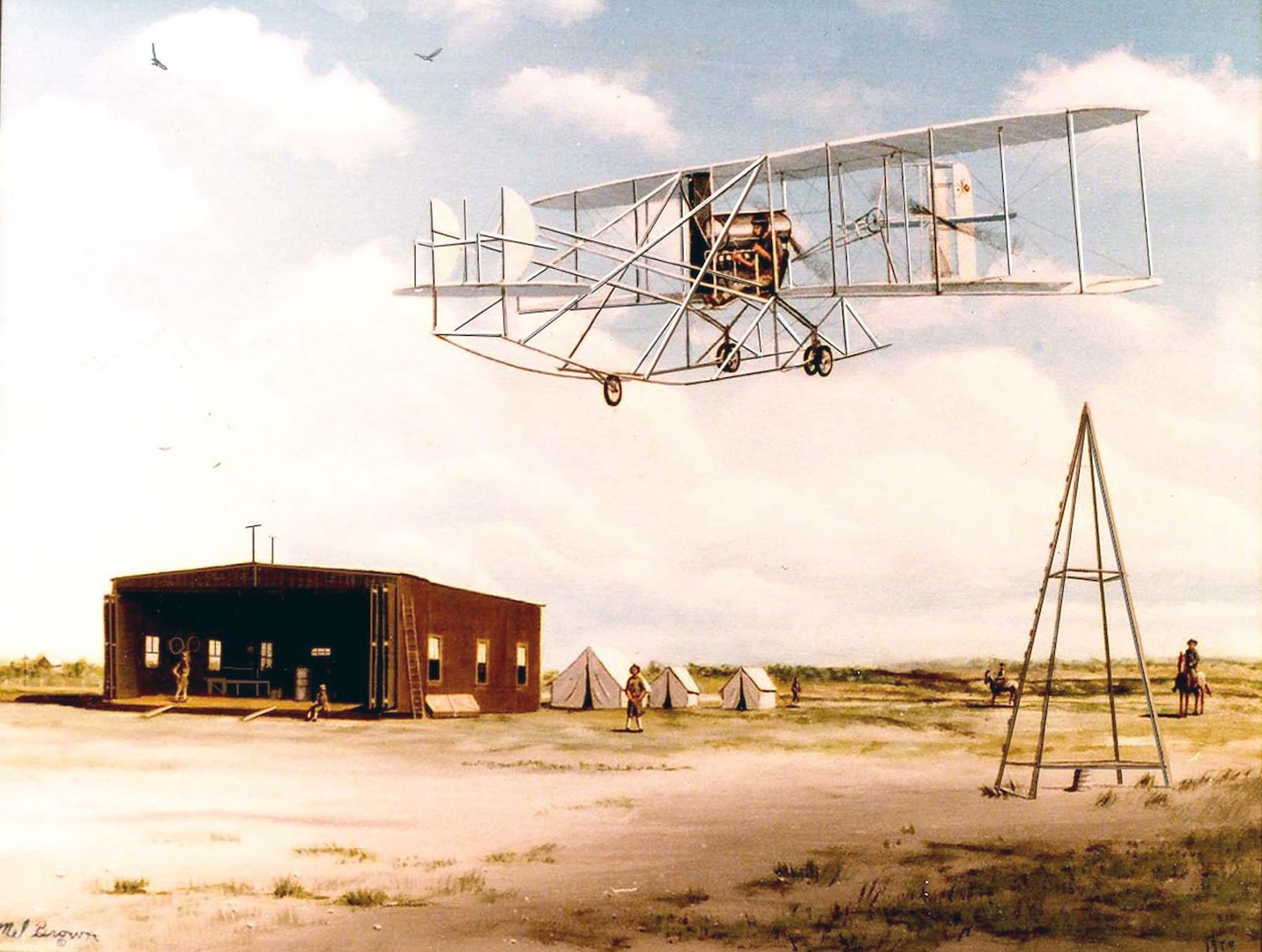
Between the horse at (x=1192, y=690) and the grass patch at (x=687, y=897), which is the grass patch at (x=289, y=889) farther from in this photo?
the horse at (x=1192, y=690)

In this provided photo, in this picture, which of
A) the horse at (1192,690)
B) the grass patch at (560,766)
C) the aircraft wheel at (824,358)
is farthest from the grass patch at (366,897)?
the horse at (1192,690)

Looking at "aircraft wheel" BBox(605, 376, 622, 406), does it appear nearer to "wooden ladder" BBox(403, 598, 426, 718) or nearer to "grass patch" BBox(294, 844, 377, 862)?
"wooden ladder" BBox(403, 598, 426, 718)

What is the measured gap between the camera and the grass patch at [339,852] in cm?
735

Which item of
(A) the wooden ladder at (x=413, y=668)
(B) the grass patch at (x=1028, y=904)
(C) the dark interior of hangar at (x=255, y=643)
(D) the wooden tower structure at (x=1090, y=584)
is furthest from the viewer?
(C) the dark interior of hangar at (x=255, y=643)

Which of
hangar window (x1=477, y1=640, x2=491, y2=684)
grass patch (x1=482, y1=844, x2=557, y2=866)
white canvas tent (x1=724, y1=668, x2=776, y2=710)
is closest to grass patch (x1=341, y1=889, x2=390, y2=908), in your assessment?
grass patch (x1=482, y1=844, x2=557, y2=866)

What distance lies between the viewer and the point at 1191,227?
7.38 m

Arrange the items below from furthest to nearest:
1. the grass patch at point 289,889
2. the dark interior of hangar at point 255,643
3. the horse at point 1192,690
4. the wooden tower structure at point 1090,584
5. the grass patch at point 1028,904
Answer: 1. the dark interior of hangar at point 255,643
2. the grass patch at point 289,889
3. the horse at point 1192,690
4. the wooden tower structure at point 1090,584
5. the grass patch at point 1028,904

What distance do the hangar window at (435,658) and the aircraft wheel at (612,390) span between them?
1.82 meters

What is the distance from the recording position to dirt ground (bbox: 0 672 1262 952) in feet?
22.5

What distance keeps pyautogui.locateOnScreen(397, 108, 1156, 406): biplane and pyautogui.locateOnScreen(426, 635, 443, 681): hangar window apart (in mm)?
1798

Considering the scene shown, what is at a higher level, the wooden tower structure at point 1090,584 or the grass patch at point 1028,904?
the wooden tower structure at point 1090,584
